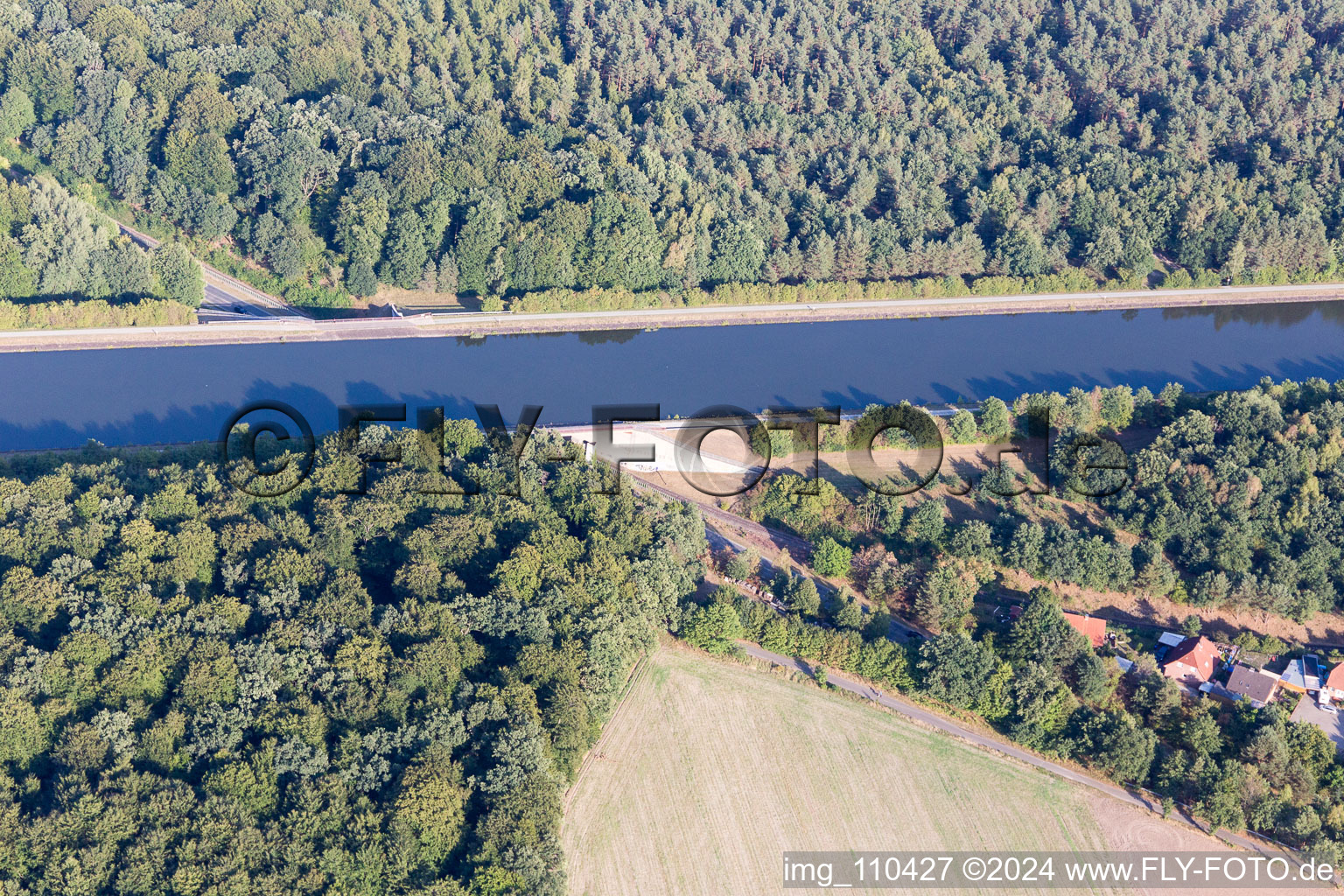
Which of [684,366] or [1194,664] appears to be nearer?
[1194,664]

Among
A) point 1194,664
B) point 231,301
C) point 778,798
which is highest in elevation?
point 231,301

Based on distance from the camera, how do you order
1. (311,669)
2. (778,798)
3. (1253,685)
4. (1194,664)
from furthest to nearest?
(1194,664)
(1253,685)
(778,798)
(311,669)

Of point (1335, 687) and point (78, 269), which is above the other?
point (78, 269)

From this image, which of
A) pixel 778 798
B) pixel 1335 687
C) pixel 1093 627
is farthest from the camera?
pixel 1093 627

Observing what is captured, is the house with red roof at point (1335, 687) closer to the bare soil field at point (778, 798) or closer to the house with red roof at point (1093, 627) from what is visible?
the house with red roof at point (1093, 627)

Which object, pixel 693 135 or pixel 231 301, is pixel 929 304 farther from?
pixel 231 301

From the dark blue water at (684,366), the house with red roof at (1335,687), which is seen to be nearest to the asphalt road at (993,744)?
the house with red roof at (1335,687)

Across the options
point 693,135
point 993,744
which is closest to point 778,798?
point 993,744
